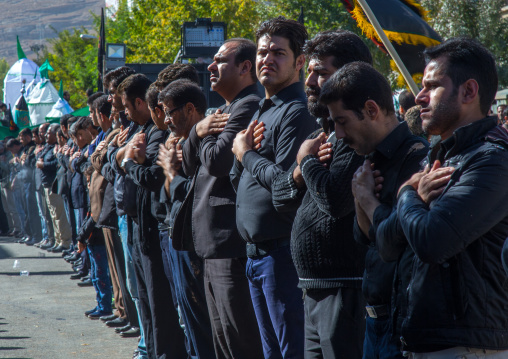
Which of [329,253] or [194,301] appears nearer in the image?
[329,253]

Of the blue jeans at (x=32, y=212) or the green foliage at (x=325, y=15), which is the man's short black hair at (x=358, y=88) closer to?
the blue jeans at (x=32, y=212)

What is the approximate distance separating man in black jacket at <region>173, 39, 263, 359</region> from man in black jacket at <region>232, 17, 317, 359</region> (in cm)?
35

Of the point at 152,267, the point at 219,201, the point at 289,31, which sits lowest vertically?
the point at 152,267

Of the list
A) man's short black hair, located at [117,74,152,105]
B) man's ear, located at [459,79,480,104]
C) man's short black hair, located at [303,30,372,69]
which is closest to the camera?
man's ear, located at [459,79,480,104]

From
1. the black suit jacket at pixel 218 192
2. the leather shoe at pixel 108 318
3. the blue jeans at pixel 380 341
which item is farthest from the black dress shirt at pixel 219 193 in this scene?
the leather shoe at pixel 108 318

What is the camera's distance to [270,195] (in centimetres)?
390

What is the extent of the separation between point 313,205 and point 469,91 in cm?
97

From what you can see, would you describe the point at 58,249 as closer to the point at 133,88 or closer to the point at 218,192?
the point at 133,88

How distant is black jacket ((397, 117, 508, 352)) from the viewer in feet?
7.90

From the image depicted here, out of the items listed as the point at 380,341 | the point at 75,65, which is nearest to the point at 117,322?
the point at 380,341

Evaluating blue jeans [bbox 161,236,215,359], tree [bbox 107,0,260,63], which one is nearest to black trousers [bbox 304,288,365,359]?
blue jeans [bbox 161,236,215,359]

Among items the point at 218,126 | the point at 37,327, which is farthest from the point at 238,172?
the point at 37,327

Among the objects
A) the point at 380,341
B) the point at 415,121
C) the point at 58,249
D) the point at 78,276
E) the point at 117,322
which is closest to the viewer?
the point at 380,341

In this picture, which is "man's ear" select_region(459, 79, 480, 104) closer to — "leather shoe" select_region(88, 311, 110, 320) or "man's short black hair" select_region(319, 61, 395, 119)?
"man's short black hair" select_region(319, 61, 395, 119)
